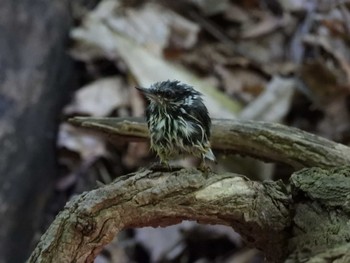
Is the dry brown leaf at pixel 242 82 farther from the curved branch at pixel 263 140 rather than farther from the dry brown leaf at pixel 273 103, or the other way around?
the curved branch at pixel 263 140

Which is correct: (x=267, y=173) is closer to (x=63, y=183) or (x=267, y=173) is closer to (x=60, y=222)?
(x=63, y=183)

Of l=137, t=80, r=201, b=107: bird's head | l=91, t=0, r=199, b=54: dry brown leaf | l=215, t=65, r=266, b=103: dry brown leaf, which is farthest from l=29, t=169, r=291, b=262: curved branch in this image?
l=91, t=0, r=199, b=54: dry brown leaf

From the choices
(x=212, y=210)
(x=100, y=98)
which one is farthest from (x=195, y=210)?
(x=100, y=98)

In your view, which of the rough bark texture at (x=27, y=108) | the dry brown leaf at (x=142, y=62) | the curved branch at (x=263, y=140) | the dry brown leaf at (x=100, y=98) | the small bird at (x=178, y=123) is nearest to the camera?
the small bird at (x=178, y=123)

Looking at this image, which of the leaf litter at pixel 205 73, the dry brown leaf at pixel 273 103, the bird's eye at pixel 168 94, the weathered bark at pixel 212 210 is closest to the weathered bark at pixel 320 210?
the weathered bark at pixel 212 210

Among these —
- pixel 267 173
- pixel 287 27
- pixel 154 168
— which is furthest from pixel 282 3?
pixel 154 168
